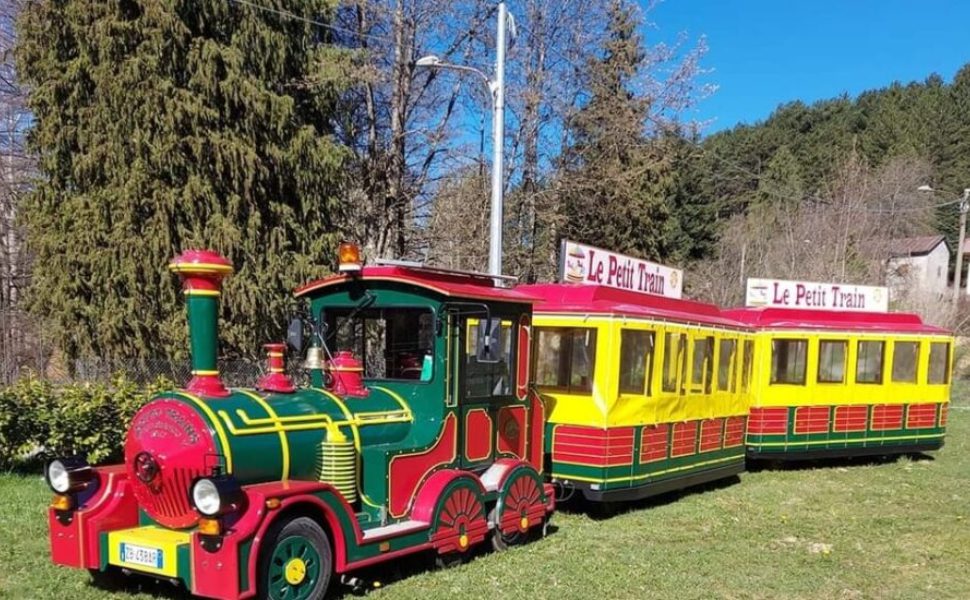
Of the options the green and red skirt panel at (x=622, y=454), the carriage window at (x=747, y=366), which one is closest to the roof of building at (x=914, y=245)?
the carriage window at (x=747, y=366)

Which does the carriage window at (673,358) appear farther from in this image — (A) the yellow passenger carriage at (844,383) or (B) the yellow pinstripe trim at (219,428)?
(B) the yellow pinstripe trim at (219,428)

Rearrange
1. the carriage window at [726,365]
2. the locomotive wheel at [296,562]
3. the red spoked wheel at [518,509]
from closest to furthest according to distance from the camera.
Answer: the locomotive wheel at [296,562] → the red spoked wheel at [518,509] → the carriage window at [726,365]

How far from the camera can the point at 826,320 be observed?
12.7 metres

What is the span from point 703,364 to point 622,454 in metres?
2.10

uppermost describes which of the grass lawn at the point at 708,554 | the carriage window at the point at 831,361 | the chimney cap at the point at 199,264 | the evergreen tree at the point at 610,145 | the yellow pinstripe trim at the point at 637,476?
the evergreen tree at the point at 610,145

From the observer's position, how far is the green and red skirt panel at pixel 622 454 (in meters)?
8.21

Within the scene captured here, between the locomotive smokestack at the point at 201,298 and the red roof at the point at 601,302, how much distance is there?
153 inches

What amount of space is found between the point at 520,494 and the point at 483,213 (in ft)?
39.1

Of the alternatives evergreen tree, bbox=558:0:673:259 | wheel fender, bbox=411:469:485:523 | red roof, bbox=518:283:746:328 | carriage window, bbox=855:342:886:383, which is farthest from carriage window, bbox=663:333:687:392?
evergreen tree, bbox=558:0:673:259

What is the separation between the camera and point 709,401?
9922mm

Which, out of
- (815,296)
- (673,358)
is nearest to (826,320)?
(815,296)

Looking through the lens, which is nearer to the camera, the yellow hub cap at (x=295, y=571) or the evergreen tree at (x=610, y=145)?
the yellow hub cap at (x=295, y=571)

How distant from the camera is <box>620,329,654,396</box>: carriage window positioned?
27.6ft

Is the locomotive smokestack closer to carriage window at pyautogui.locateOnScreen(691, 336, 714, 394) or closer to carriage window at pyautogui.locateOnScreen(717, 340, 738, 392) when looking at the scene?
carriage window at pyautogui.locateOnScreen(691, 336, 714, 394)
